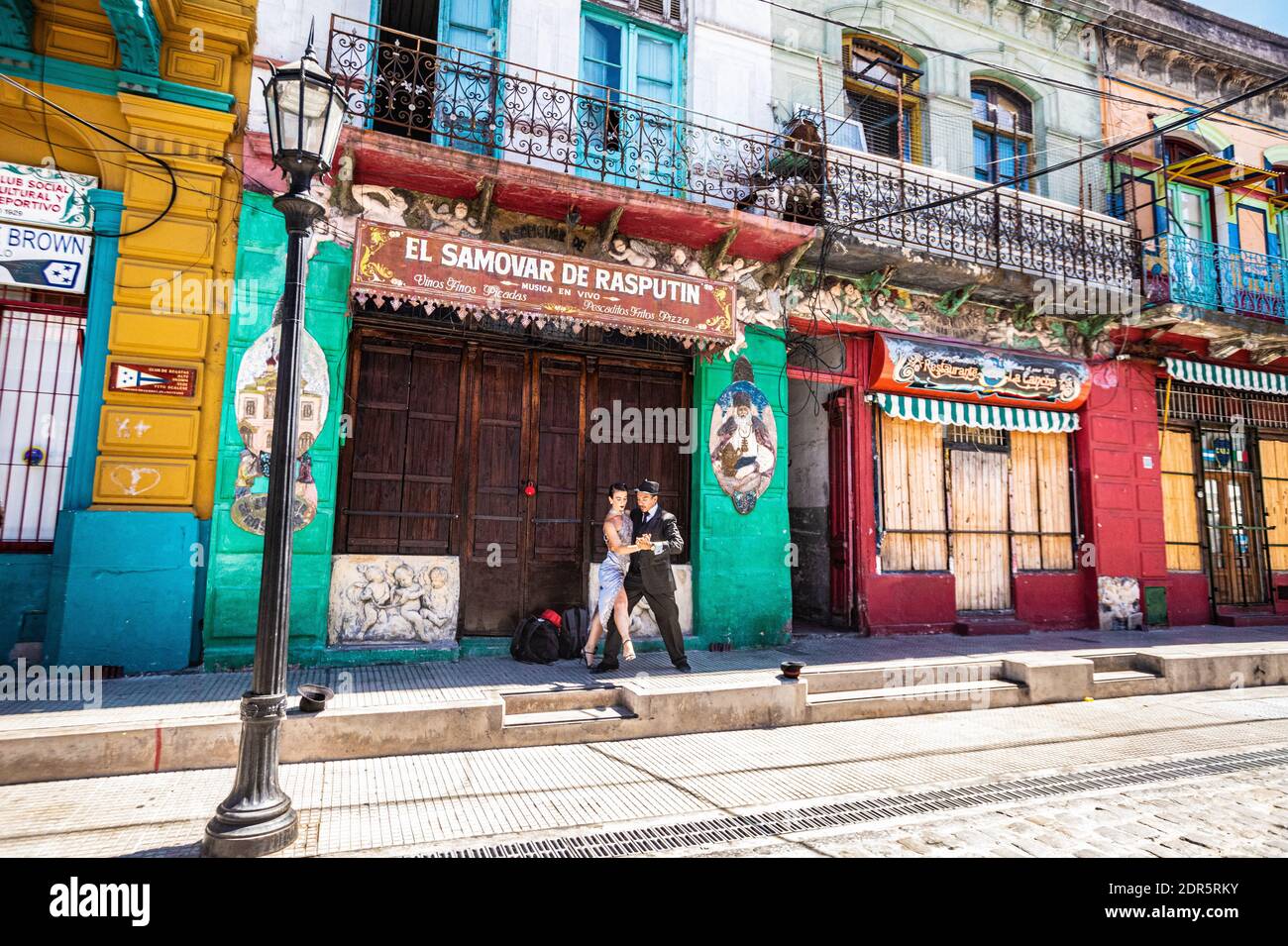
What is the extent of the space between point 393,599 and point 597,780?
166 inches

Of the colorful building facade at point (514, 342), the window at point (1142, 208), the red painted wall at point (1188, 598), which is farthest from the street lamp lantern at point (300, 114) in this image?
the red painted wall at point (1188, 598)

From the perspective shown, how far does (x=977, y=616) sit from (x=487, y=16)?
35.5ft

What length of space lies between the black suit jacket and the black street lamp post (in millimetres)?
4210

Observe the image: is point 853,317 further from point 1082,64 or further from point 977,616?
point 1082,64

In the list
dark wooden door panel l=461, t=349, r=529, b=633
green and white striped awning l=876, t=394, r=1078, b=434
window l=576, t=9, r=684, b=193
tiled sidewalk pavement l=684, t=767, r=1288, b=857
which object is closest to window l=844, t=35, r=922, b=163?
window l=576, t=9, r=684, b=193

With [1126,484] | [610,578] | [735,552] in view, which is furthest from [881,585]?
[1126,484]

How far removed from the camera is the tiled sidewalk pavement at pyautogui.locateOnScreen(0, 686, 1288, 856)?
12.0 ft

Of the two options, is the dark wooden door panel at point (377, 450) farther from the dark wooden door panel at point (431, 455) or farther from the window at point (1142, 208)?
the window at point (1142, 208)

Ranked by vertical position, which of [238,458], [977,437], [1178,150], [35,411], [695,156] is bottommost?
[238,458]

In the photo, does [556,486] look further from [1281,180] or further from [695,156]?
[1281,180]

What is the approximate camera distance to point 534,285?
26.1 ft

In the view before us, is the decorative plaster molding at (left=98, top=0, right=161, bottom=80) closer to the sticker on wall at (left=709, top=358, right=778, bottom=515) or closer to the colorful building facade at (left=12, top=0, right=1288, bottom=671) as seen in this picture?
the colorful building facade at (left=12, top=0, right=1288, bottom=671)

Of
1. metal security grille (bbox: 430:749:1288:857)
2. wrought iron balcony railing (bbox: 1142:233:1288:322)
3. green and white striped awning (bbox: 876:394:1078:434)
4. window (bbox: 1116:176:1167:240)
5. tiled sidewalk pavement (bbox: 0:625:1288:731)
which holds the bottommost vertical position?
metal security grille (bbox: 430:749:1288:857)

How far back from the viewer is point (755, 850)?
11.5ft
